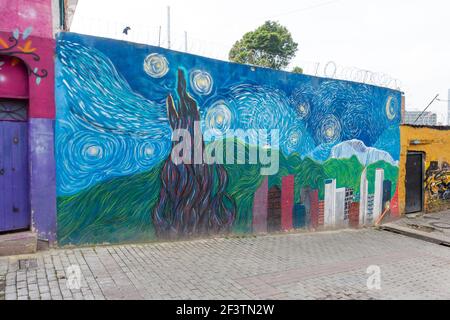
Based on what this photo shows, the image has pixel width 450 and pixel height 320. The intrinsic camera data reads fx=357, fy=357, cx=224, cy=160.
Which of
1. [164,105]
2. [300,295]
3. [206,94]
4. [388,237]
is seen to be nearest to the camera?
[300,295]

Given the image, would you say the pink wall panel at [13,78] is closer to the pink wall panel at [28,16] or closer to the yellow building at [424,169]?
the pink wall panel at [28,16]

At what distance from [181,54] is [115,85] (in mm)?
1379

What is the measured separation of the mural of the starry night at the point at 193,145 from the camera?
5547 mm

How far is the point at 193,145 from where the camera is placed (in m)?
6.63

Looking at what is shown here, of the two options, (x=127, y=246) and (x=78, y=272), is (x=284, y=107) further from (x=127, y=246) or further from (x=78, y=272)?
(x=78, y=272)

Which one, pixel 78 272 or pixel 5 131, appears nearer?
pixel 78 272

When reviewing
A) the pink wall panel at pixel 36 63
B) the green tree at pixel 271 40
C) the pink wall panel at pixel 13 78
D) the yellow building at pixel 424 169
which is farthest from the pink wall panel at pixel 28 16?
the green tree at pixel 271 40

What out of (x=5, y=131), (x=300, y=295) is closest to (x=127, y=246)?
(x=5, y=131)

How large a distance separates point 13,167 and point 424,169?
1115 cm

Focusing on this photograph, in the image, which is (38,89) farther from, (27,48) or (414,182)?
(414,182)

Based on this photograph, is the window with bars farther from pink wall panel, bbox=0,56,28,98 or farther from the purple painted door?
pink wall panel, bbox=0,56,28,98

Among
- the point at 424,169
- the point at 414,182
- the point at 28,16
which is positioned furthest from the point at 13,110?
the point at 424,169

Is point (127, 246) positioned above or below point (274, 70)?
below

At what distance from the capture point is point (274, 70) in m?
7.66
